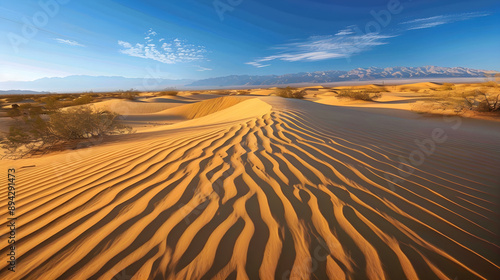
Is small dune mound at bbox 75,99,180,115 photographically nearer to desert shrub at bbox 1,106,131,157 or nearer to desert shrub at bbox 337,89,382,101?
desert shrub at bbox 1,106,131,157

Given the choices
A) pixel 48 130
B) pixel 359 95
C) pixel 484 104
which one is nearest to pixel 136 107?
pixel 48 130

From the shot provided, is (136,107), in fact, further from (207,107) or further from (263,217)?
(263,217)

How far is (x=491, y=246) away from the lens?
133 centimetres

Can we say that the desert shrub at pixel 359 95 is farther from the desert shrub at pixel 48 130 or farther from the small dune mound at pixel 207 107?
the desert shrub at pixel 48 130

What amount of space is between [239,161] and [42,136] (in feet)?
17.9

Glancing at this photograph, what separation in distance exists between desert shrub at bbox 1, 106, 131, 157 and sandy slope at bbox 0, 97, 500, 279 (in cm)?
280

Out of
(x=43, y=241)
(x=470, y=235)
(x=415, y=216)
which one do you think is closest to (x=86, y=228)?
(x=43, y=241)

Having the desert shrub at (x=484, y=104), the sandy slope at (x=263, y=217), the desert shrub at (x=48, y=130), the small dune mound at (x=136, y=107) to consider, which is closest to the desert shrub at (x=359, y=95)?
the desert shrub at (x=484, y=104)

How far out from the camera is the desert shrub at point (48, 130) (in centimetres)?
469

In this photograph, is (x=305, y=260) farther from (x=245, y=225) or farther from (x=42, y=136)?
(x=42, y=136)

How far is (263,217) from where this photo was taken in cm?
162

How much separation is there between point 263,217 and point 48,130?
6.26 meters

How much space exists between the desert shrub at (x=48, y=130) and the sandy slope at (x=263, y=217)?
2.80 meters

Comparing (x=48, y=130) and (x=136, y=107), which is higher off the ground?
(x=48, y=130)
